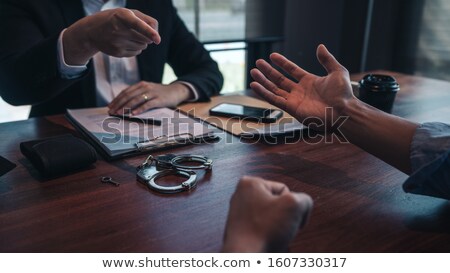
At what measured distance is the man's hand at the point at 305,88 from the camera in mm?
785

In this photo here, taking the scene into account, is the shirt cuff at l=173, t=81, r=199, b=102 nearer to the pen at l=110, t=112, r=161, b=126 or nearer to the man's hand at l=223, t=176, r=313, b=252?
the pen at l=110, t=112, r=161, b=126

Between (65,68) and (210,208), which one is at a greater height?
(65,68)

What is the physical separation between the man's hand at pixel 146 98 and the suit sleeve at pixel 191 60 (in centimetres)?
12

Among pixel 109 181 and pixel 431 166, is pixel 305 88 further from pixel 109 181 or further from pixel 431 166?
pixel 109 181

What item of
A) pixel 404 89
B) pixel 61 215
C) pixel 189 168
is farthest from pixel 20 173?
pixel 404 89

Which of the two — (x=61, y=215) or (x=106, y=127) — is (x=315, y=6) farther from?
(x=61, y=215)

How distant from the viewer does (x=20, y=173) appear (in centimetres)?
71

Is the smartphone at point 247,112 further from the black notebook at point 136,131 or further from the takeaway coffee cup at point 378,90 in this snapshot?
the takeaway coffee cup at point 378,90

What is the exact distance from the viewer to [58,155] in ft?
2.27

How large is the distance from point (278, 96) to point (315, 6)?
2.27m

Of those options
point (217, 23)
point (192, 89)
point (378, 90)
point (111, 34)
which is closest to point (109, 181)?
point (111, 34)

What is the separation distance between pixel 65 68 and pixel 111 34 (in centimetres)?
22

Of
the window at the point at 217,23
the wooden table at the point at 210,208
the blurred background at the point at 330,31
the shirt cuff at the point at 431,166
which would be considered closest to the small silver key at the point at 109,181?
the wooden table at the point at 210,208

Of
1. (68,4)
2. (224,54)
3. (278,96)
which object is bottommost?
(224,54)
